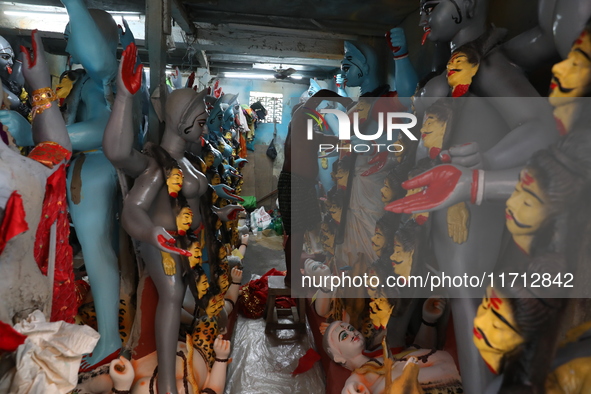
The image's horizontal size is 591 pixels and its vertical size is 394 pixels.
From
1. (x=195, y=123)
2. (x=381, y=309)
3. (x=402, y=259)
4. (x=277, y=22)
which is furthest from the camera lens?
(x=277, y=22)

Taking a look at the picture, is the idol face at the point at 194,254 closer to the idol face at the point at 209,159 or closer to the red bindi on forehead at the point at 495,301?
the idol face at the point at 209,159

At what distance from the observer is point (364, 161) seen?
81.0 inches

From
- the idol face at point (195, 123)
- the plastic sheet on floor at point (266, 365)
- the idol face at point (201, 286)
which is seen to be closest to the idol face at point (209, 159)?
the idol face at point (195, 123)

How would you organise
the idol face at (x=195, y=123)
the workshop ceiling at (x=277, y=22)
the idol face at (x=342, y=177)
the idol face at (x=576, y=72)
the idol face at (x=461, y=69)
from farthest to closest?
the workshop ceiling at (x=277, y=22)
the idol face at (x=342, y=177)
the idol face at (x=195, y=123)
the idol face at (x=461, y=69)
the idol face at (x=576, y=72)

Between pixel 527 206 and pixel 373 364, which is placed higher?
pixel 527 206

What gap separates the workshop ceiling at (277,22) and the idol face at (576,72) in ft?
5.90

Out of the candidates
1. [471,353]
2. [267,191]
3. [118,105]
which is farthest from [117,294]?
[267,191]

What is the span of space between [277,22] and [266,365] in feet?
8.76

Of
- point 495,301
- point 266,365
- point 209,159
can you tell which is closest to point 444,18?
point 495,301

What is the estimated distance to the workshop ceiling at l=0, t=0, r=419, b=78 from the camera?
8.23ft

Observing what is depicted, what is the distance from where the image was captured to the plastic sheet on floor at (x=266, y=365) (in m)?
2.36

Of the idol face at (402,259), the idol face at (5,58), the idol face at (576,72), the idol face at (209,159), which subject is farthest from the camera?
the idol face at (209,159)

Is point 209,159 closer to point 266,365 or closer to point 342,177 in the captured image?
point 342,177

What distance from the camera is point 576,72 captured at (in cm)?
74
